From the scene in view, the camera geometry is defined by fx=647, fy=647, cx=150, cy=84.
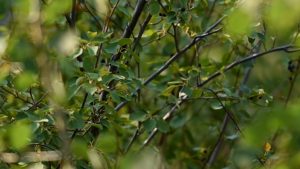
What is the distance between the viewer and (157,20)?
2.47m

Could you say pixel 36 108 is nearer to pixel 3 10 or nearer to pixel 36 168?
pixel 36 168

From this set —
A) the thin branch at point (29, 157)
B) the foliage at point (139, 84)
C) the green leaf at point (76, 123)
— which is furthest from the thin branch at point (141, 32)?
the thin branch at point (29, 157)

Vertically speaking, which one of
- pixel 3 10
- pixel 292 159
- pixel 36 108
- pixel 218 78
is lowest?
pixel 292 159

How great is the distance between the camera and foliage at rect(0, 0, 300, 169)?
3.81 ft

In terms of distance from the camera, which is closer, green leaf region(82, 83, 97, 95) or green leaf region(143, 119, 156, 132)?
green leaf region(82, 83, 97, 95)

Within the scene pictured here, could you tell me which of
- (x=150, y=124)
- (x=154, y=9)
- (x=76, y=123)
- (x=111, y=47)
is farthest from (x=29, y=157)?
(x=154, y=9)

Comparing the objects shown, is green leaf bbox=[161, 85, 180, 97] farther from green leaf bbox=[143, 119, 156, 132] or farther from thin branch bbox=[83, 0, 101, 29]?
thin branch bbox=[83, 0, 101, 29]

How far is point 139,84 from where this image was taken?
214 centimetres

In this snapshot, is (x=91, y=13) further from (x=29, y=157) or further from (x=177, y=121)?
(x=29, y=157)

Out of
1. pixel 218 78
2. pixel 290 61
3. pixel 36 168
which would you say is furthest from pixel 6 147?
pixel 290 61

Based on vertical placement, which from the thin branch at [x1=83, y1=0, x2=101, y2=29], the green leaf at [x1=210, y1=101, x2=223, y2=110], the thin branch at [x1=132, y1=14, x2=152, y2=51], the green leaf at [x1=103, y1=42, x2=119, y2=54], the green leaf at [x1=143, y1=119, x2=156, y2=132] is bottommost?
the green leaf at [x1=210, y1=101, x2=223, y2=110]

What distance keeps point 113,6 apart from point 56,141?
586mm

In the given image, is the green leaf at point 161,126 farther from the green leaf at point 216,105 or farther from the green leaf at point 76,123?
the green leaf at point 76,123

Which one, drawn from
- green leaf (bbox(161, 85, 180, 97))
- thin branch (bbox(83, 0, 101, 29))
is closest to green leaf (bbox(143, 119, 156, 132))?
green leaf (bbox(161, 85, 180, 97))
